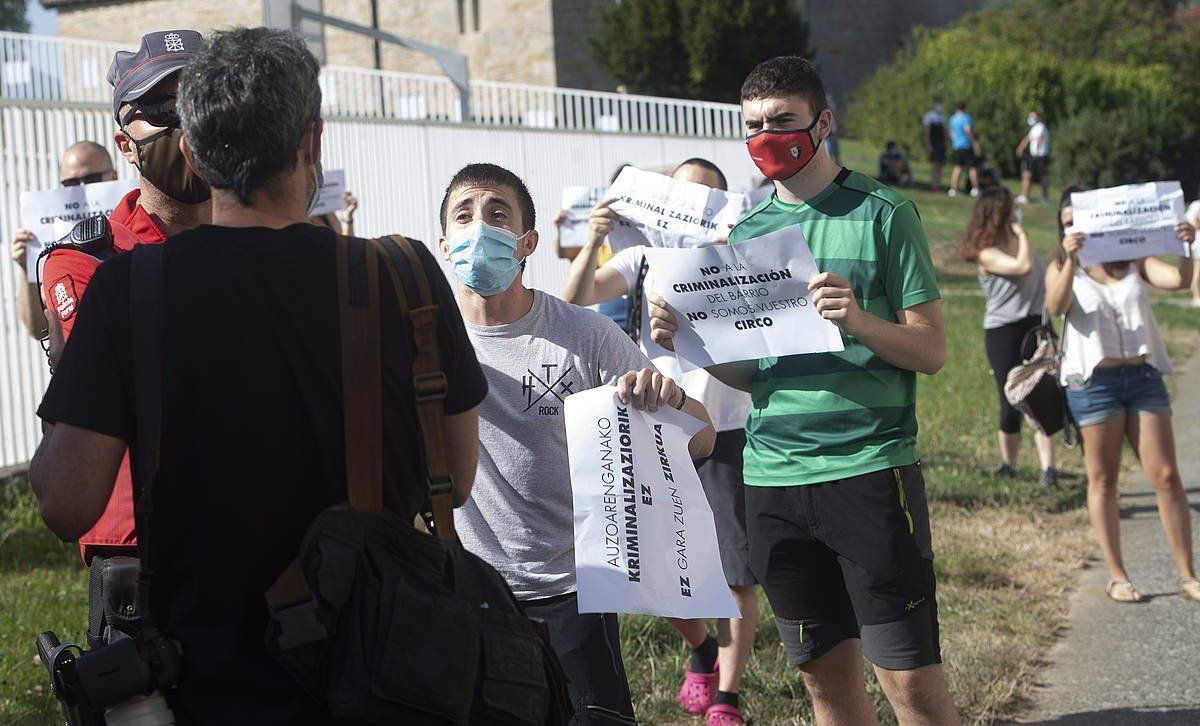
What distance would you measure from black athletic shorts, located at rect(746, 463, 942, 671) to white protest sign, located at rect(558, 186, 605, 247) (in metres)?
3.86

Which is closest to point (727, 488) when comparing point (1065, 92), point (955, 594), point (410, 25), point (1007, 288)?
point (955, 594)

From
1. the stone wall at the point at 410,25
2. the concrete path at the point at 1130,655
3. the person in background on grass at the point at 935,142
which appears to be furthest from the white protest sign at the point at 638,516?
the stone wall at the point at 410,25

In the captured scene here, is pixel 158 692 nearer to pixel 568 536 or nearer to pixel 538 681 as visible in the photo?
pixel 538 681

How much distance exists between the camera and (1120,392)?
6648 mm

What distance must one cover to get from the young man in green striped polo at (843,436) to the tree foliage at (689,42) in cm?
3514

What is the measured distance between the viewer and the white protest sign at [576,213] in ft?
24.8

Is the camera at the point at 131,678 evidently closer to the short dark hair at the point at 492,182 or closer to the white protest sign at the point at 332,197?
the short dark hair at the point at 492,182

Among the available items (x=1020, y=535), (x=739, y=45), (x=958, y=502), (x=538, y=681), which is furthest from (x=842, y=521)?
(x=739, y=45)

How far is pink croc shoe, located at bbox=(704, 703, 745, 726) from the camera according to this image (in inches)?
195

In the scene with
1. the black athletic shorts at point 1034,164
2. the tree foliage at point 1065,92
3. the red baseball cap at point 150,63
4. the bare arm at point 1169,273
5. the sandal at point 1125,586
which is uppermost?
the tree foliage at point 1065,92

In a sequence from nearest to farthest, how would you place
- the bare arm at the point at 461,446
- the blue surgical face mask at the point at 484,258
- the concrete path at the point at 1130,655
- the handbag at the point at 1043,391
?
the bare arm at the point at 461,446 < the blue surgical face mask at the point at 484,258 < the concrete path at the point at 1130,655 < the handbag at the point at 1043,391

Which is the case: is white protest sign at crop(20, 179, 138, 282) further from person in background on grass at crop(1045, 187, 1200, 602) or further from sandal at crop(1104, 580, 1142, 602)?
sandal at crop(1104, 580, 1142, 602)

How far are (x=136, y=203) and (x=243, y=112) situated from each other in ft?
3.86

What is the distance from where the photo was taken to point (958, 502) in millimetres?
8531
